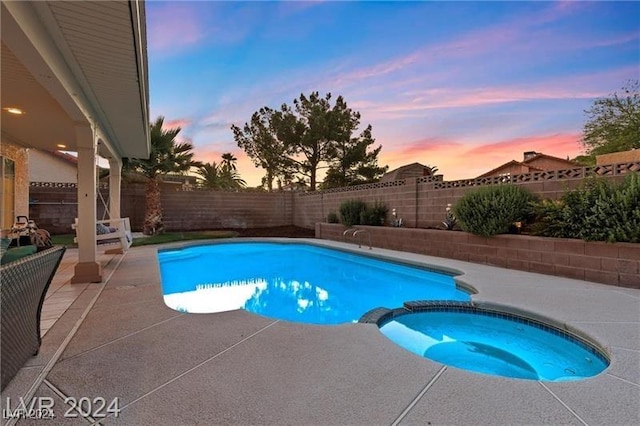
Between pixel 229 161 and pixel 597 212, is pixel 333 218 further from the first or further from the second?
pixel 229 161

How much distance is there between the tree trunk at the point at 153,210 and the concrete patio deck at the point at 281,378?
10.3m

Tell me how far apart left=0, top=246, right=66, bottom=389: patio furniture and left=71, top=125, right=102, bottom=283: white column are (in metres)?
3.11

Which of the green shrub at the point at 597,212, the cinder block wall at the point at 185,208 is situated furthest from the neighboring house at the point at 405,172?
the green shrub at the point at 597,212

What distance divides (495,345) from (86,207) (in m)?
6.15

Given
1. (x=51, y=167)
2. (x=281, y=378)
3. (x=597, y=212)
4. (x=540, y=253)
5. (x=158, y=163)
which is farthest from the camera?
(x=51, y=167)

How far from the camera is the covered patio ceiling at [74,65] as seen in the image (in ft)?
8.68

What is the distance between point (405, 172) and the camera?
64.9 ft

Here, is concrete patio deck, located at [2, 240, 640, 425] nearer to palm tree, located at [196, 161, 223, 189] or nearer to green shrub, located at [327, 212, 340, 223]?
green shrub, located at [327, 212, 340, 223]

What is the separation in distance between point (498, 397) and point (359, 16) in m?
10.2

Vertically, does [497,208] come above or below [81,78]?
below

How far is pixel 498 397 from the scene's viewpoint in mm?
2061

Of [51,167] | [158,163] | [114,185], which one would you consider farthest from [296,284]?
[51,167]

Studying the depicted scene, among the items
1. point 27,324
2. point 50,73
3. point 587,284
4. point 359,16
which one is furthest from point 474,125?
point 27,324

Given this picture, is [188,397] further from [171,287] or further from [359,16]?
[359,16]
